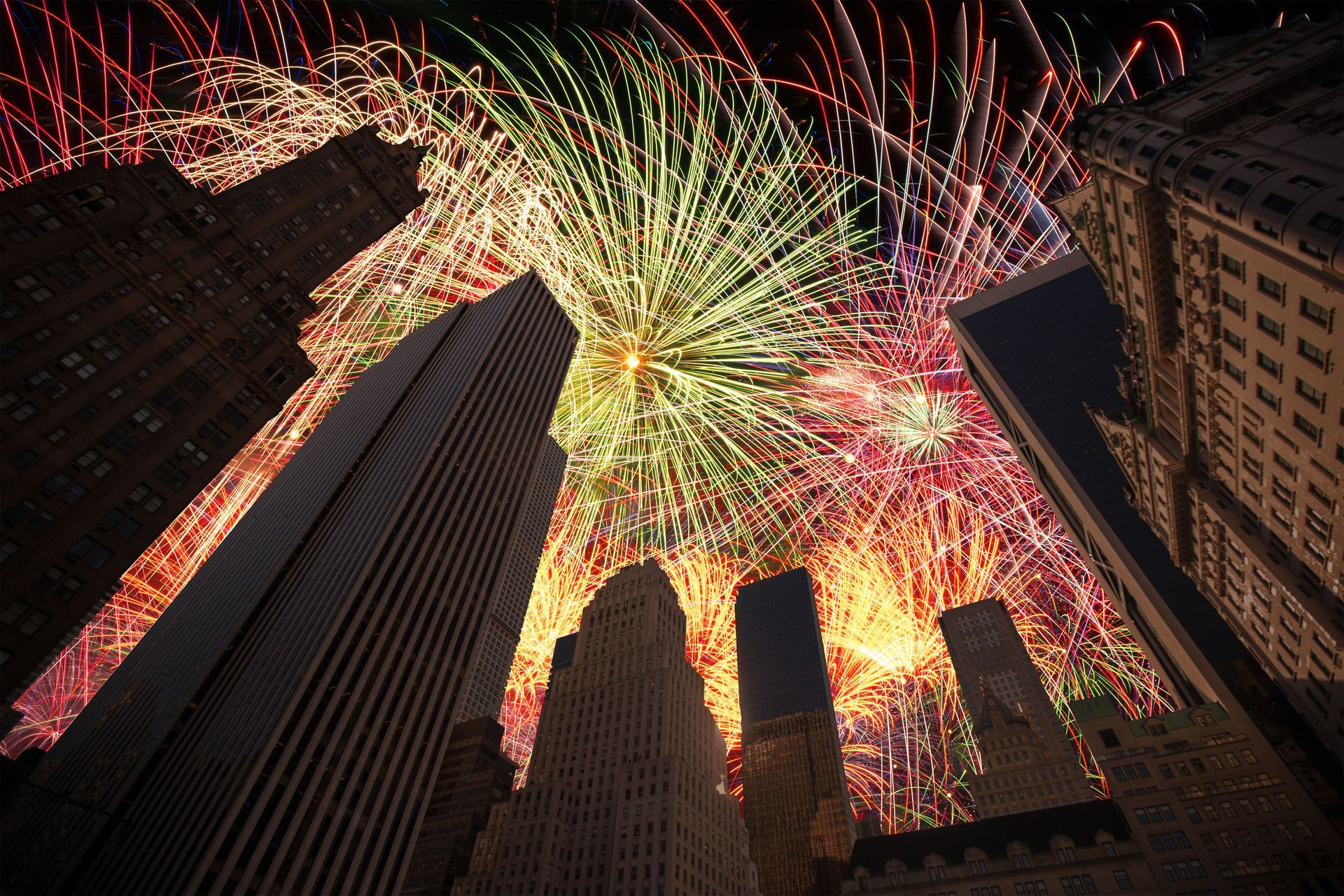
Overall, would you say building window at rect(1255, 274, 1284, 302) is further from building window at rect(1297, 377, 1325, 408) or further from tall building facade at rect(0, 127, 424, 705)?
tall building facade at rect(0, 127, 424, 705)

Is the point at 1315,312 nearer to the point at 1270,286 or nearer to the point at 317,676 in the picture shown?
the point at 1270,286

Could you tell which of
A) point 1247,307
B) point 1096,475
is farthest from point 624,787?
point 1247,307

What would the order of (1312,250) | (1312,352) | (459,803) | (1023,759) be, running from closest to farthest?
(1312,250), (1312,352), (1023,759), (459,803)

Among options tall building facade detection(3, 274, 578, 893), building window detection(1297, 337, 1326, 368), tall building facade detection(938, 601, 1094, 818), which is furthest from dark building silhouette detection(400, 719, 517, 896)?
building window detection(1297, 337, 1326, 368)

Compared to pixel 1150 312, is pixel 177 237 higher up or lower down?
higher up

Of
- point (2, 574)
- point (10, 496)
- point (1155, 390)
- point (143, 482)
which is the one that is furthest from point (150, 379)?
point (1155, 390)

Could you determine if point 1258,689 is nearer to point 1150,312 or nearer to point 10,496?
point 1150,312
